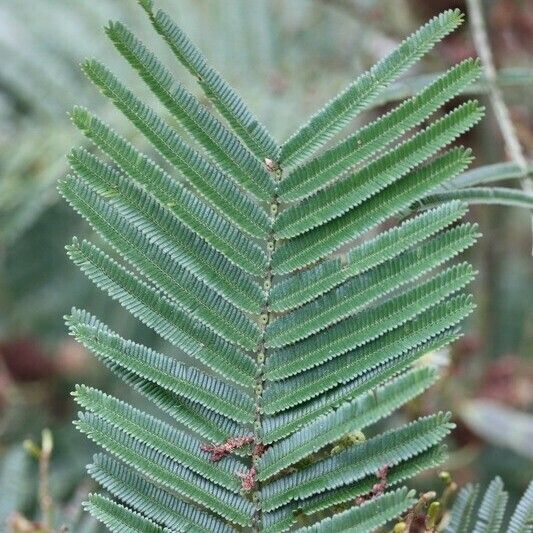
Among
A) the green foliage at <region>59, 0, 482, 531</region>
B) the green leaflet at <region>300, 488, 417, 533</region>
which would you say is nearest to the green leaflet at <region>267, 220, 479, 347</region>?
the green foliage at <region>59, 0, 482, 531</region>

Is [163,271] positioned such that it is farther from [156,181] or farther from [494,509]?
[494,509]

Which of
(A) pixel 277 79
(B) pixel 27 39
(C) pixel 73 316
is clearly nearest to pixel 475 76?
(C) pixel 73 316

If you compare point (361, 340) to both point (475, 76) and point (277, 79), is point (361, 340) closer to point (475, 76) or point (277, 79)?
point (475, 76)

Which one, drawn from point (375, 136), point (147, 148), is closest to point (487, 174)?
point (375, 136)

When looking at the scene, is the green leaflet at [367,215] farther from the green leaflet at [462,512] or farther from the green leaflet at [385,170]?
the green leaflet at [462,512]

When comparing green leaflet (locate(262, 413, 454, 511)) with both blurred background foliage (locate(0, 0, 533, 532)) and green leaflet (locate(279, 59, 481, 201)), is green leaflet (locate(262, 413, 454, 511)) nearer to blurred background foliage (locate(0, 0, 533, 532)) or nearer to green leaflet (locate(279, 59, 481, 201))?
green leaflet (locate(279, 59, 481, 201))
